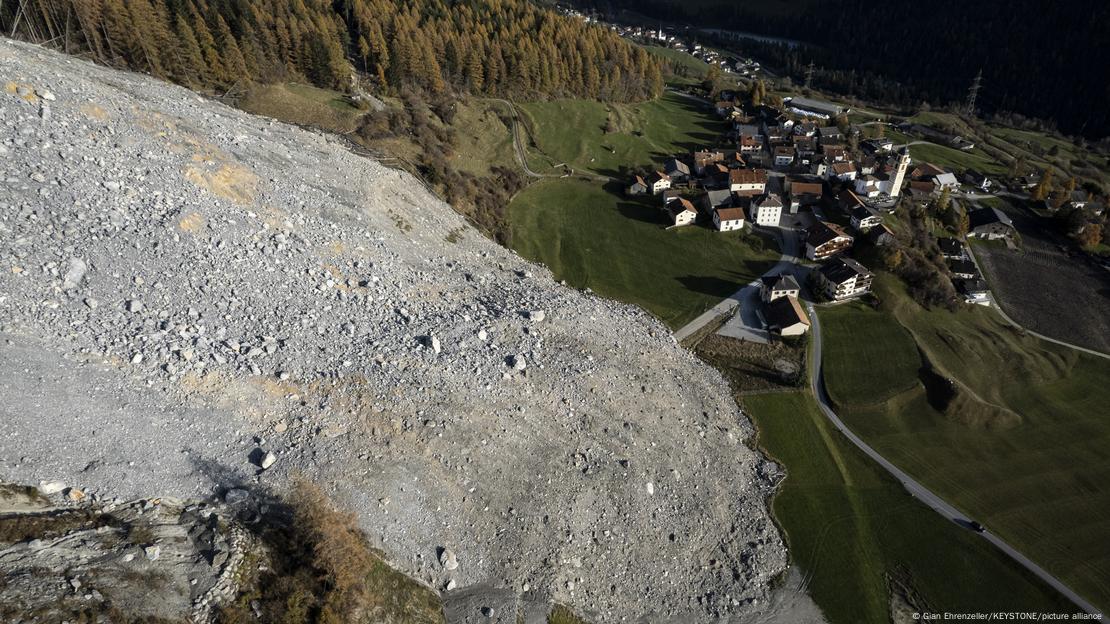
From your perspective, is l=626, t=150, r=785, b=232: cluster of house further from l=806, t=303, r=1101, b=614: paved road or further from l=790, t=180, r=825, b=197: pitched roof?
l=806, t=303, r=1101, b=614: paved road

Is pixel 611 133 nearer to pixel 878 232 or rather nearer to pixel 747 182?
pixel 747 182

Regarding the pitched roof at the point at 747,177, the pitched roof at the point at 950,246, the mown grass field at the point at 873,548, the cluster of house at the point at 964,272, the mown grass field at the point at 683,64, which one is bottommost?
the mown grass field at the point at 873,548

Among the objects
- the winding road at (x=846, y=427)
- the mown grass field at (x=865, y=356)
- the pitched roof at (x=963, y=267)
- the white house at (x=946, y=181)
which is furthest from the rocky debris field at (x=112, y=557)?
the white house at (x=946, y=181)

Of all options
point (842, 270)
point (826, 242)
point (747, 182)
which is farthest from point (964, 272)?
point (747, 182)

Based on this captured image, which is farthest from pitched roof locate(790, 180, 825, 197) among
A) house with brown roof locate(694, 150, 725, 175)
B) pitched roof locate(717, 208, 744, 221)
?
house with brown roof locate(694, 150, 725, 175)

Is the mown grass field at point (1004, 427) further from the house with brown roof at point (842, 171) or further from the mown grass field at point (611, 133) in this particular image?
the mown grass field at point (611, 133)
